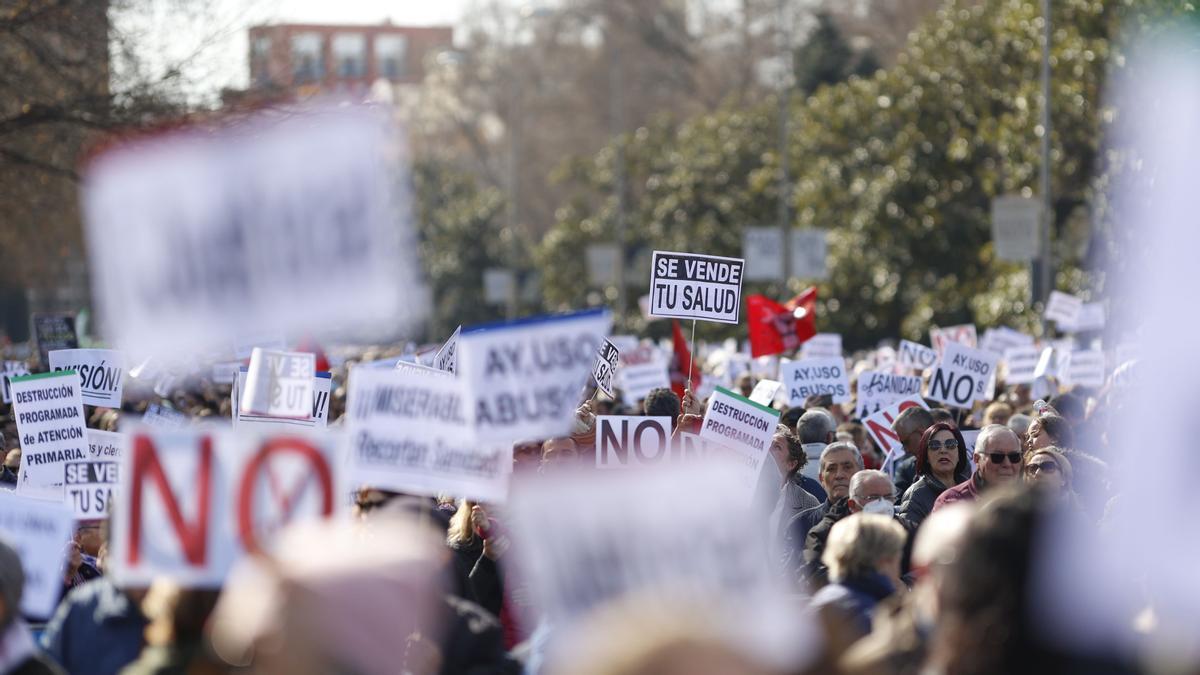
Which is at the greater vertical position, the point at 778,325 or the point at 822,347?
the point at 778,325

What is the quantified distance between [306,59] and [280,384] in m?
14.3

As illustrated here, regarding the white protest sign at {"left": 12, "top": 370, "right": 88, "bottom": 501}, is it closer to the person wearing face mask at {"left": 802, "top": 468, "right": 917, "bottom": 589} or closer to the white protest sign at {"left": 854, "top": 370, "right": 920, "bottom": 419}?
the person wearing face mask at {"left": 802, "top": 468, "right": 917, "bottom": 589}

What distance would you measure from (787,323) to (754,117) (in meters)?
26.6

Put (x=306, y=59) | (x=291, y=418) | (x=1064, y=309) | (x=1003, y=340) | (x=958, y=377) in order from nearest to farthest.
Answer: (x=291, y=418) → (x=958, y=377) → (x=1003, y=340) → (x=1064, y=309) → (x=306, y=59)

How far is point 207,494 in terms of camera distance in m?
5.12

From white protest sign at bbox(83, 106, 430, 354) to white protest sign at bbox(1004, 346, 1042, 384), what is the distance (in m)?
11.7

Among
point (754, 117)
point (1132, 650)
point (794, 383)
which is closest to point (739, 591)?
point (1132, 650)

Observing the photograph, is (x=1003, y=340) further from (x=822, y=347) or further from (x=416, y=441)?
(x=416, y=441)

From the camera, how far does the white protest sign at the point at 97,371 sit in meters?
12.5

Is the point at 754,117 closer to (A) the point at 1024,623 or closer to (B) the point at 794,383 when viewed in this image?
(B) the point at 794,383

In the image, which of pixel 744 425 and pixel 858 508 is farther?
pixel 744 425

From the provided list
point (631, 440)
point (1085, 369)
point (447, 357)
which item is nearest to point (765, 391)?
point (447, 357)

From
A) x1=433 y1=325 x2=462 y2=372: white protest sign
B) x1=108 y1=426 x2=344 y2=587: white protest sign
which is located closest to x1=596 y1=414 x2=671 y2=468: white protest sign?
x1=433 y1=325 x2=462 y2=372: white protest sign

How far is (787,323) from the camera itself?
666 inches
